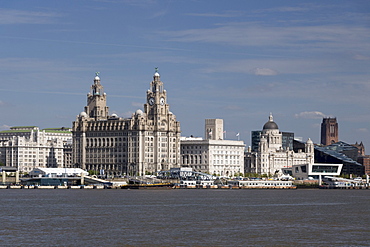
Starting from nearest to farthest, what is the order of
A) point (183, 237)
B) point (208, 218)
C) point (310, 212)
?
point (183, 237)
point (208, 218)
point (310, 212)

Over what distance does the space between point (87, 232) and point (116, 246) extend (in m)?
11.0

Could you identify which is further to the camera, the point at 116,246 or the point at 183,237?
the point at 183,237

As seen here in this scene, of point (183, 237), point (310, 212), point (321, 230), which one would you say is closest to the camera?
point (183, 237)

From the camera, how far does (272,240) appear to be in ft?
255

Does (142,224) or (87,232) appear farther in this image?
(142,224)

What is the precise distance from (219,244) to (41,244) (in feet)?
49.5

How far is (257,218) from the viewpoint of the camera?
339 ft

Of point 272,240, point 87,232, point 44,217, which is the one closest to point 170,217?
point 44,217

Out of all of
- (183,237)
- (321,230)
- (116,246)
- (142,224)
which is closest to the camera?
(116,246)

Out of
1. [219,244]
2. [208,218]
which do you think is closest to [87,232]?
[219,244]

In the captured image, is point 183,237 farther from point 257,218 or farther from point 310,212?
point 310,212

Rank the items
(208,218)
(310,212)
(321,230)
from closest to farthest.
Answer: (321,230) < (208,218) < (310,212)

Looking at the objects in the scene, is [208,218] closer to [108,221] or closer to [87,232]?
[108,221]

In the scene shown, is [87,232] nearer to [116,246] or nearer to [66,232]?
[66,232]
